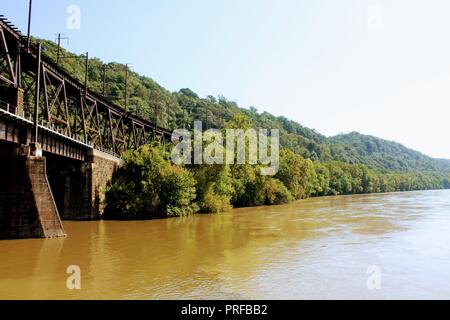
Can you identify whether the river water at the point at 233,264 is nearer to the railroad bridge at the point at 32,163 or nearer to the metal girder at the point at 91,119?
the railroad bridge at the point at 32,163

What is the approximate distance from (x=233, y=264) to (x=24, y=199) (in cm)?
1393

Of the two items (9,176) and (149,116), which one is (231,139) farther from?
(149,116)

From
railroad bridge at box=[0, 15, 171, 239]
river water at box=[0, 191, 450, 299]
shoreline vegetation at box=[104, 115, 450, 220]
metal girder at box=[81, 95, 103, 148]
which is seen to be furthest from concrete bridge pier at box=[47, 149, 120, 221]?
river water at box=[0, 191, 450, 299]

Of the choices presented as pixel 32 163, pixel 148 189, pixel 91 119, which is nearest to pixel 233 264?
pixel 32 163

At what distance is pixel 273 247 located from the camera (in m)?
22.6

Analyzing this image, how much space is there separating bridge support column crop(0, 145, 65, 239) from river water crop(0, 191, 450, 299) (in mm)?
1290

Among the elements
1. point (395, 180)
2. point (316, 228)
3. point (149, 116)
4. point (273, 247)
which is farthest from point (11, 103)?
point (395, 180)

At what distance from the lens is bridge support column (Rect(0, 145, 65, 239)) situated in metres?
24.0

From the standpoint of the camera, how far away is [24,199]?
2402 centimetres

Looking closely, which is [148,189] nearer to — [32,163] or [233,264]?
[32,163]

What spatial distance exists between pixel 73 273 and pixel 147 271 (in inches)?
115

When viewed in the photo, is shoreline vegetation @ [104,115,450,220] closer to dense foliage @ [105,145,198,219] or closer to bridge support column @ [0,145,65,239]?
dense foliage @ [105,145,198,219]

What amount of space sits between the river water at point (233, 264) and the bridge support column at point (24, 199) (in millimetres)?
1290

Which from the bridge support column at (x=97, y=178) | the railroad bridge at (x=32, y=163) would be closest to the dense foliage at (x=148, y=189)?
the bridge support column at (x=97, y=178)
